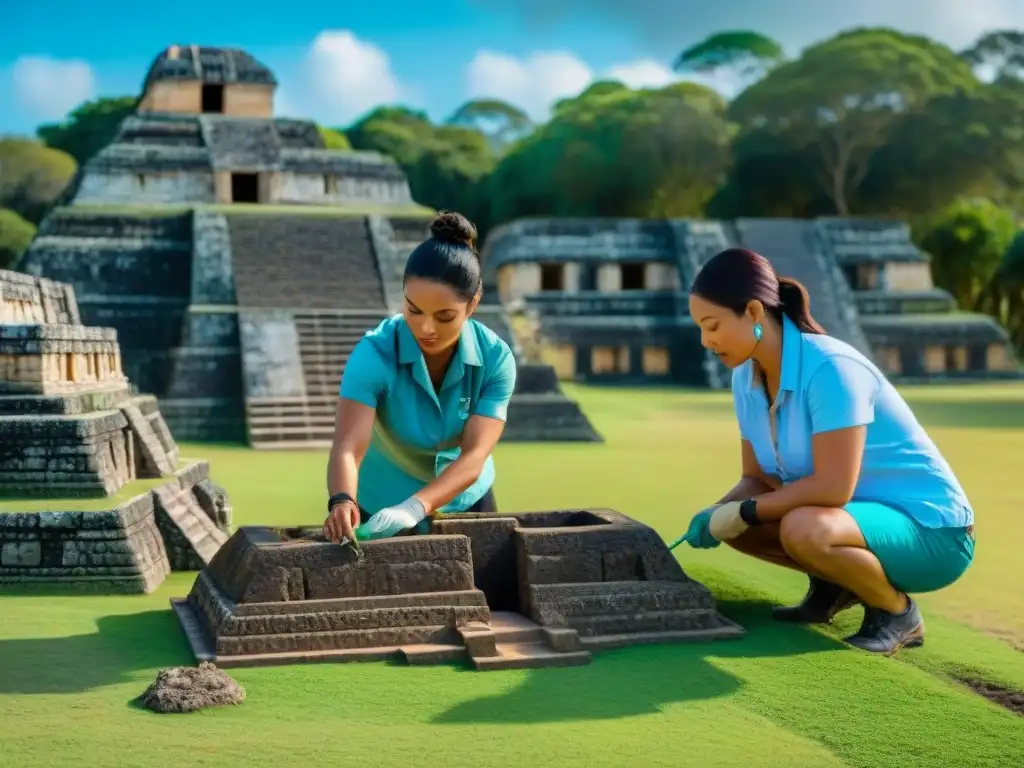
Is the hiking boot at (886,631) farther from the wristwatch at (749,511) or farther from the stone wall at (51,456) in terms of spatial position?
the stone wall at (51,456)

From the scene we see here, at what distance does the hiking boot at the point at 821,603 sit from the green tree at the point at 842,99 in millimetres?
28527

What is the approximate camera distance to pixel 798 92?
31.0 m

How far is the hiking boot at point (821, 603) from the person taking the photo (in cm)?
422

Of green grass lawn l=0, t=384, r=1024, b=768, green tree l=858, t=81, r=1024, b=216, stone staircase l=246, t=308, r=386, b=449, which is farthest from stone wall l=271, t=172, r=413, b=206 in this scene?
green tree l=858, t=81, r=1024, b=216

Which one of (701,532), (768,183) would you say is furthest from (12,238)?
(701,532)

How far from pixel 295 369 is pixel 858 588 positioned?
Answer: 978 cm

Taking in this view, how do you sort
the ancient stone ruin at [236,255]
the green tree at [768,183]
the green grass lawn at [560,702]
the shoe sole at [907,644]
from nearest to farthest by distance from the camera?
the green grass lawn at [560,702] < the shoe sole at [907,644] < the ancient stone ruin at [236,255] < the green tree at [768,183]

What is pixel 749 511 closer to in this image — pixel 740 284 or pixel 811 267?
pixel 740 284

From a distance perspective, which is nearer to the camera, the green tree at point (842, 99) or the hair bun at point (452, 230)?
the hair bun at point (452, 230)

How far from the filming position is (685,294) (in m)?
24.7

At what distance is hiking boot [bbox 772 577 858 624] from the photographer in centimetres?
422

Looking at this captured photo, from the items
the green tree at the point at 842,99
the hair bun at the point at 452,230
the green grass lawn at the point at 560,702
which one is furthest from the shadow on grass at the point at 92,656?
the green tree at the point at 842,99

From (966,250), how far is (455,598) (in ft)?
98.9

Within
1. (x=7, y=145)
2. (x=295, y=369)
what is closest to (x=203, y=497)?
(x=295, y=369)
